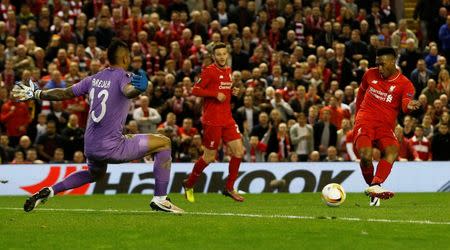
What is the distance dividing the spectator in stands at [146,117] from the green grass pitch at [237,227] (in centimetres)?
813

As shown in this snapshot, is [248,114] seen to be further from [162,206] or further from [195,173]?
[162,206]

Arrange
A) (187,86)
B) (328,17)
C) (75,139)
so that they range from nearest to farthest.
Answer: (75,139), (187,86), (328,17)

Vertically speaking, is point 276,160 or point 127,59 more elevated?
point 127,59

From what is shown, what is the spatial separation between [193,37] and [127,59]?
15.2 metres

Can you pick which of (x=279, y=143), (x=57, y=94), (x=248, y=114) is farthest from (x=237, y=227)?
(x=248, y=114)

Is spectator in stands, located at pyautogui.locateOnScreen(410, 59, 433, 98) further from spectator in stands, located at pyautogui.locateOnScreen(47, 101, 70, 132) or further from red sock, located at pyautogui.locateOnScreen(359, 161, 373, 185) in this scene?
red sock, located at pyautogui.locateOnScreen(359, 161, 373, 185)

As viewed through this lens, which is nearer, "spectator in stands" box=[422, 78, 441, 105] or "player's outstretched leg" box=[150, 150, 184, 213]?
"player's outstretched leg" box=[150, 150, 184, 213]

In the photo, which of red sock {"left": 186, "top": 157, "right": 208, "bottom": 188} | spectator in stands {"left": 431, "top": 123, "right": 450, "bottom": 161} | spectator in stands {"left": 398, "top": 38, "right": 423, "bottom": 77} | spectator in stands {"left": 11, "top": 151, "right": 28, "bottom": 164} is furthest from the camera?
spectator in stands {"left": 398, "top": 38, "right": 423, "bottom": 77}

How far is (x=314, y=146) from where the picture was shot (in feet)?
88.4

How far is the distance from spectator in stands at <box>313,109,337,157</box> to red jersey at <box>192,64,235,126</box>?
7444mm

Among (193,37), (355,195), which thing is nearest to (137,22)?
(193,37)

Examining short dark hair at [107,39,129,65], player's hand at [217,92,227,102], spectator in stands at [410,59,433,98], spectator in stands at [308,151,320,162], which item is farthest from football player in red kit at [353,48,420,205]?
spectator in stands at [410,59,433,98]

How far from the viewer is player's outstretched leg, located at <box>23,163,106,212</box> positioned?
1509 cm

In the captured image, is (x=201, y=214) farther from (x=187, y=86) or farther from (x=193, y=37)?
(x=193, y=37)
